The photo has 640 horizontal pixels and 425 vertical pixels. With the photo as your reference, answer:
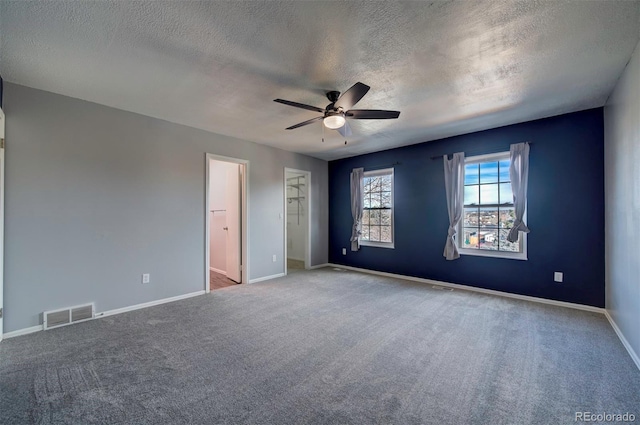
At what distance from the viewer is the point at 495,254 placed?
4.11 m

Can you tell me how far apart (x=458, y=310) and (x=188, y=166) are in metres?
4.24

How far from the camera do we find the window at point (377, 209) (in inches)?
214

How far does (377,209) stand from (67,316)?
16.3ft

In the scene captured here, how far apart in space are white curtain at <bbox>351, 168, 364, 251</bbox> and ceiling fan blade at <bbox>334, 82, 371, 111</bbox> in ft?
10.4

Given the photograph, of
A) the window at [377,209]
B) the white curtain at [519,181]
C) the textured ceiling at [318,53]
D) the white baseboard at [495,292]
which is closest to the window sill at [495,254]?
the white curtain at [519,181]

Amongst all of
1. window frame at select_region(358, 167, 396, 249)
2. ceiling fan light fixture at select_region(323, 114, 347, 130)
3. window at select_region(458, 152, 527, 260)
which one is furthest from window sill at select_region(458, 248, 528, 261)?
ceiling fan light fixture at select_region(323, 114, 347, 130)

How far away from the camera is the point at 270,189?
519 centimetres

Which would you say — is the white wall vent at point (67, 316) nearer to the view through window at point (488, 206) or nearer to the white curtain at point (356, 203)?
the white curtain at point (356, 203)

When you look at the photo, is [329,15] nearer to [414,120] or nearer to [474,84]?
[474,84]

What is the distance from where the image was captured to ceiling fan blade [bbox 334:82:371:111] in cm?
227

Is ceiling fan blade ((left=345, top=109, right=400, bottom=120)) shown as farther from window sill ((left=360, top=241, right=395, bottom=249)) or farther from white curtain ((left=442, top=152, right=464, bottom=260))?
window sill ((left=360, top=241, right=395, bottom=249))

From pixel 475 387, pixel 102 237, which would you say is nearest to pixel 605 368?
pixel 475 387

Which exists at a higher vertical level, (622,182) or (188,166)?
(188,166)

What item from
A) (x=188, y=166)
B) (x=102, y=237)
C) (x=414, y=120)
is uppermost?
(x=414, y=120)
